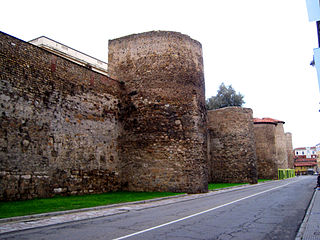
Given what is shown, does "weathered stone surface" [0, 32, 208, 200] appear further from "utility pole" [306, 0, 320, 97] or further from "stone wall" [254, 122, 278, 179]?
"stone wall" [254, 122, 278, 179]

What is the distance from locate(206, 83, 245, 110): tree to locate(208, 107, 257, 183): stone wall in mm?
18146

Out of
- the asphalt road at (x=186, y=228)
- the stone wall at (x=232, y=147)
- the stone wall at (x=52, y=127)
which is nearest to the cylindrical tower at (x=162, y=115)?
the stone wall at (x=52, y=127)

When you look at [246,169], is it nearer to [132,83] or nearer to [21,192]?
[132,83]

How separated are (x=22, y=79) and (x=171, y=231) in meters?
8.95

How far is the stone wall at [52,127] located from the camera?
11.2 metres

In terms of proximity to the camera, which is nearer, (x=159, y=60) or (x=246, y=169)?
(x=159, y=60)

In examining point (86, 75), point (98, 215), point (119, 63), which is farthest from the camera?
point (119, 63)

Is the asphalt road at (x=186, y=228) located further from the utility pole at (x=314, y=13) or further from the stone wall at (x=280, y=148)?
the stone wall at (x=280, y=148)

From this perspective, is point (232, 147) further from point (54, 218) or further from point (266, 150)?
point (54, 218)

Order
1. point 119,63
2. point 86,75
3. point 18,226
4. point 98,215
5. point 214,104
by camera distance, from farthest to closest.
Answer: point 214,104
point 119,63
point 86,75
point 98,215
point 18,226

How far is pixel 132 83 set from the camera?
57.0 feet

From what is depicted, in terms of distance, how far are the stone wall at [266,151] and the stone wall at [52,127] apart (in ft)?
86.1

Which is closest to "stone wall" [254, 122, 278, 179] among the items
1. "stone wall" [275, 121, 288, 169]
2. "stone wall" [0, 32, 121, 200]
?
"stone wall" [275, 121, 288, 169]

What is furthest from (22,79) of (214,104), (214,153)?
(214,104)
